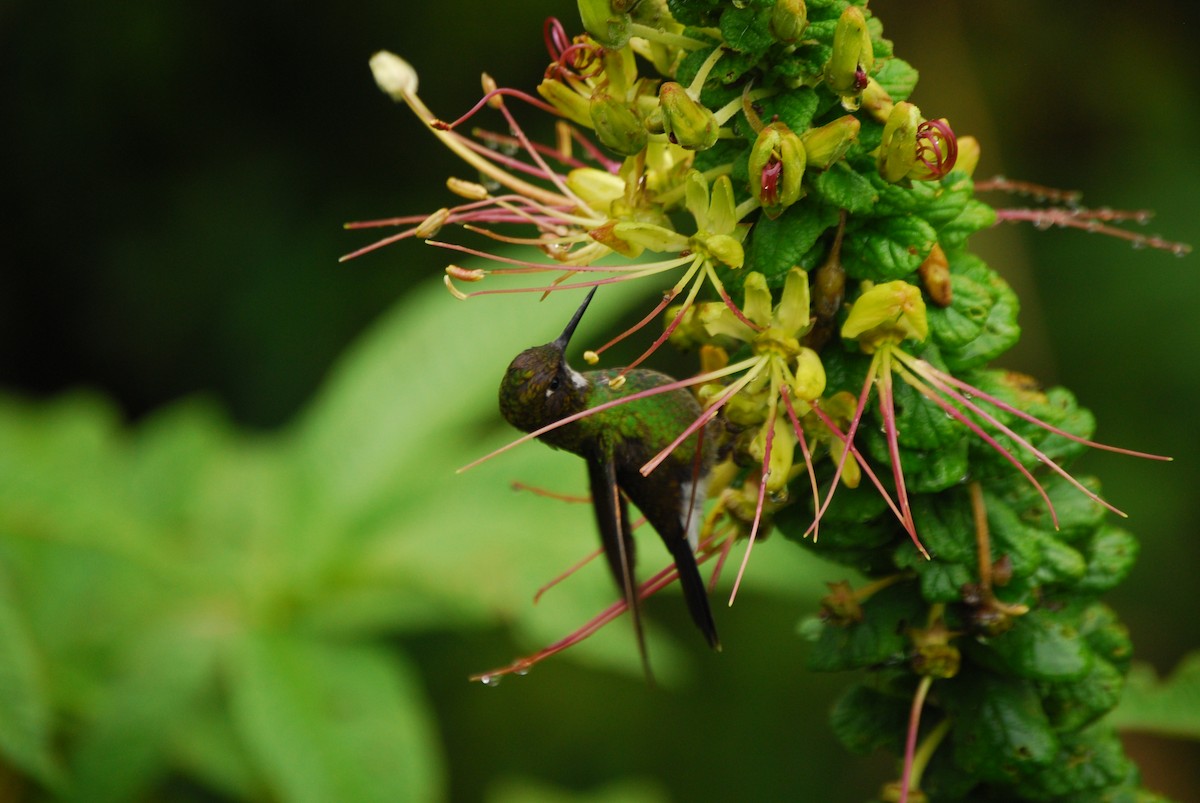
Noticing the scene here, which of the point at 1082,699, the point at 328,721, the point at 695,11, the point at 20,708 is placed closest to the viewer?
the point at 695,11

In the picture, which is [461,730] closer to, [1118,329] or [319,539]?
[319,539]

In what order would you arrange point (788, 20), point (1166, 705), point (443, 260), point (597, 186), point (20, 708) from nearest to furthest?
point (788, 20) < point (597, 186) < point (1166, 705) < point (20, 708) < point (443, 260)

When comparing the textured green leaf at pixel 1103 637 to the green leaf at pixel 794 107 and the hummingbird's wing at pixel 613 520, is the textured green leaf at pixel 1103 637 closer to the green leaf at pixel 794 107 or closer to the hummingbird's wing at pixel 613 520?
the hummingbird's wing at pixel 613 520

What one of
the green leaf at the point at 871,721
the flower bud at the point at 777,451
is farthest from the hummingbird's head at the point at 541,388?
the green leaf at the point at 871,721

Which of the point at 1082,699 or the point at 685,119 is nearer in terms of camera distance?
the point at 685,119

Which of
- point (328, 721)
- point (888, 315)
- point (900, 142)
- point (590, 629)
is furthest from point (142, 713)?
point (900, 142)

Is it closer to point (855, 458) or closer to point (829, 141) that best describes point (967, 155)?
point (829, 141)

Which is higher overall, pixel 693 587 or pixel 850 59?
pixel 850 59
